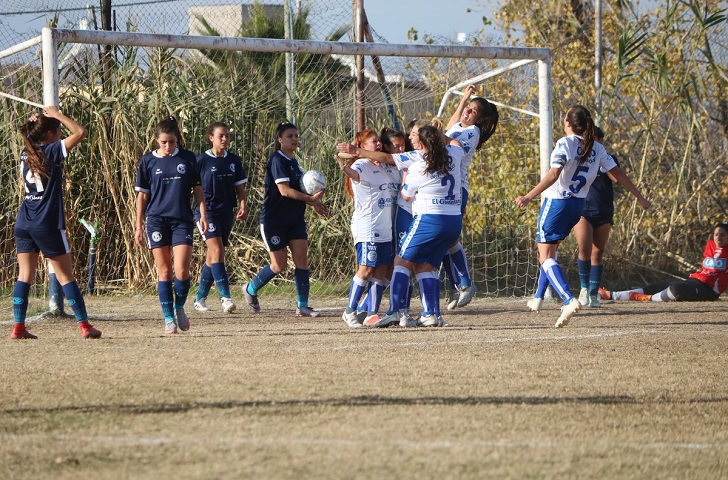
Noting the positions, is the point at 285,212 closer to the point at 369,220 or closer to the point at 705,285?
the point at 369,220

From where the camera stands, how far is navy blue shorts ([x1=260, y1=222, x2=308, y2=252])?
1065 cm

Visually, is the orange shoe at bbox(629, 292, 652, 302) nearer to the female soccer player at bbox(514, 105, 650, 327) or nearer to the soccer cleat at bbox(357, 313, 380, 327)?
the female soccer player at bbox(514, 105, 650, 327)

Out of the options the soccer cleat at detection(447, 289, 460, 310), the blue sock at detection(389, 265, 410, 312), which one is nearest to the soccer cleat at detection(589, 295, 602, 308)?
the soccer cleat at detection(447, 289, 460, 310)

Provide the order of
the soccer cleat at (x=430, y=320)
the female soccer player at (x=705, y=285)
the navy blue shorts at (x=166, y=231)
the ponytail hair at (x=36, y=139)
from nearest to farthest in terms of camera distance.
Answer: the ponytail hair at (x=36, y=139) → the navy blue shorts at (x=166, y=231) → the soccer cleat at (x=430, y=320) → the female soccer player at (x=705, y=285)

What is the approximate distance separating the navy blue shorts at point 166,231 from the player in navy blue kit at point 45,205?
690mm

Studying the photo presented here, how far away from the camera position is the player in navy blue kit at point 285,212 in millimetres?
10336

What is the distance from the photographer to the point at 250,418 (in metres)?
4.98

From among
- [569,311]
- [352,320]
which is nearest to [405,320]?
[352,320]

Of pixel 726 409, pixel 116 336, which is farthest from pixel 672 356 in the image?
pixel 116 336

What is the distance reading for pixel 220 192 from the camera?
10.7 metres

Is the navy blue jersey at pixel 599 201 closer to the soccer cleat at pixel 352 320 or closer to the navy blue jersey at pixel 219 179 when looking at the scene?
the soccer cleat at pixel 352 320

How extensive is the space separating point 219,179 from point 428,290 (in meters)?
2.74

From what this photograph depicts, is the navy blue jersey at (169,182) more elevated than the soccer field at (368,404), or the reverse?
the navy blue jersey at (169,182)

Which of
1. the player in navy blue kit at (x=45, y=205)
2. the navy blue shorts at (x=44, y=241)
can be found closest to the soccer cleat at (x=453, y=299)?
the player in navy blue kit at (x=45, y=205)
